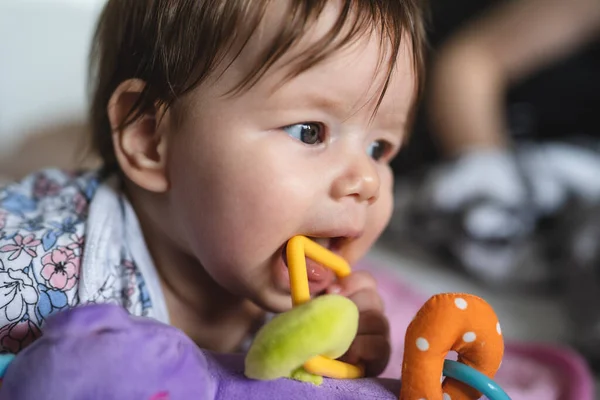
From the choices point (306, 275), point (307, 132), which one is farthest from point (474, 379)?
point (307, 132)

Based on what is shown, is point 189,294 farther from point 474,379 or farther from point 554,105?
point 554,105

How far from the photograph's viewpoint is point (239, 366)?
0.57 metres

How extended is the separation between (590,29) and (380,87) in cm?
103

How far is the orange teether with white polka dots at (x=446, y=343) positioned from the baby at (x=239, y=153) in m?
0.10

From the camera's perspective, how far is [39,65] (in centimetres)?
130

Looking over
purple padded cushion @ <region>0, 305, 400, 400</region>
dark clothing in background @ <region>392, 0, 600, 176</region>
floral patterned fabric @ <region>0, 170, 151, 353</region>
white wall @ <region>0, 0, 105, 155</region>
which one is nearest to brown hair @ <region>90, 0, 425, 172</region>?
floral patterned fabric @ <region>0, 170, 151, 353</region>

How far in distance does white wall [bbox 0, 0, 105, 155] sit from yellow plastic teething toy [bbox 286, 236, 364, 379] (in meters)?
0.85

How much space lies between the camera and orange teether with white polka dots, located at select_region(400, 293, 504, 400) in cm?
52

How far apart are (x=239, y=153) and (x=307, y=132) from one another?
0.23 feet

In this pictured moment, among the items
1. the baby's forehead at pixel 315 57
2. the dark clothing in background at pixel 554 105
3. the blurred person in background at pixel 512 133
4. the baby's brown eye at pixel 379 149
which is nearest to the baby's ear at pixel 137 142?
the baby's forehead at pixel 315 57

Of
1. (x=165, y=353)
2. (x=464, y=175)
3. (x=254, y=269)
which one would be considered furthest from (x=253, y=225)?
(x=464, y=175)

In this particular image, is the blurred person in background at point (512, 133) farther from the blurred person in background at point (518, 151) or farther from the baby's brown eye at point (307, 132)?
the baby's brown eye at point (307, 132)

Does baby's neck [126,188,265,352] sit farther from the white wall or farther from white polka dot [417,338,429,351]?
the white wall

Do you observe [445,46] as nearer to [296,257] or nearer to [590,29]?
[590,29]
